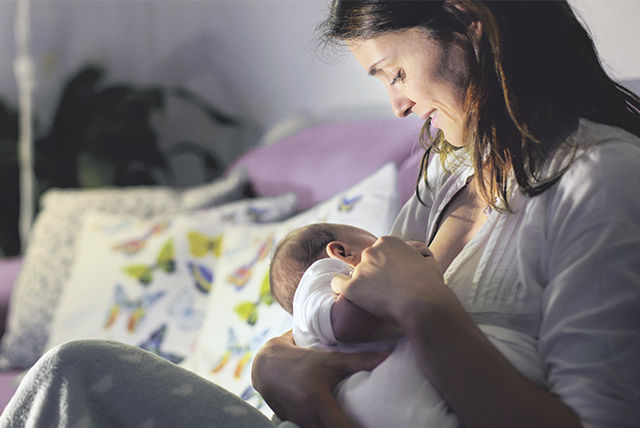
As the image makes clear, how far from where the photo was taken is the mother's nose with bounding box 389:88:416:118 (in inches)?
24.7

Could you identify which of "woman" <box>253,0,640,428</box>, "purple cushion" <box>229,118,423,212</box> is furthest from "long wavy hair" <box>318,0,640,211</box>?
"purple cushion" <box>229,118,423,212</box>

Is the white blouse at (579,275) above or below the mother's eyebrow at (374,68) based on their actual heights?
below

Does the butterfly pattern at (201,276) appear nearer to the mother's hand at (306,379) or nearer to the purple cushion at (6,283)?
the purple cushion at (6,283)

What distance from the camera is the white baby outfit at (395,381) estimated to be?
0.54 metres

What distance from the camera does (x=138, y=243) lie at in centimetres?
144

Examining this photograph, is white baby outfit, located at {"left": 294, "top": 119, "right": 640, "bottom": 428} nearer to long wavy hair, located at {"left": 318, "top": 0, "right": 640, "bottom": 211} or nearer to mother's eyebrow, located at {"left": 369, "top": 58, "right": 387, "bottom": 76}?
long wavy hair, located at {"left": 318, "top": 0, "right": 640, "bottom": 211}

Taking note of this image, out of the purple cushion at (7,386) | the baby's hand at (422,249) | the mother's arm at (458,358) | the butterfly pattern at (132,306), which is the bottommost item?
the purple cushion at (7,386)

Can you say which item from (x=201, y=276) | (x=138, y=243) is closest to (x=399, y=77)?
(x=201, y=276)

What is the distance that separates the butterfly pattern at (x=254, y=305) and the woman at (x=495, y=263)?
16.0 inches

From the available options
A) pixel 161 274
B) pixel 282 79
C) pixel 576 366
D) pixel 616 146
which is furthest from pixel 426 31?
pixel 161 274

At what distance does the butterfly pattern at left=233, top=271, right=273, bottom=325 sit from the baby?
13.3 inches


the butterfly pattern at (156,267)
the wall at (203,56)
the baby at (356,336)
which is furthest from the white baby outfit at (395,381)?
the butterfly pattern at (156,267)

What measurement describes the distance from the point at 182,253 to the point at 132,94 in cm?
99

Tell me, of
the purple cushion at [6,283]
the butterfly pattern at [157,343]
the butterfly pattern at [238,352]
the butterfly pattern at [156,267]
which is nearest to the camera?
the butterfly pattern at [238,352]
